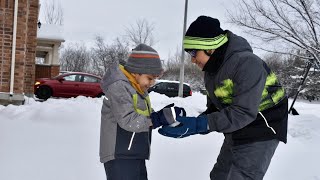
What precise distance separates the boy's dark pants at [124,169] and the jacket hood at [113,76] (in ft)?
1.56

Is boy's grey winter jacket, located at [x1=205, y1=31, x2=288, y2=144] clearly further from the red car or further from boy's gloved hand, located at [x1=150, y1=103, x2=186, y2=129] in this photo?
the red car

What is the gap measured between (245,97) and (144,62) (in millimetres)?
717

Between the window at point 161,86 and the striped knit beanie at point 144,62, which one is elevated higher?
the striped knit beanie at point 144,62

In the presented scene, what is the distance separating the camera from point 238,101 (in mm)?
2346

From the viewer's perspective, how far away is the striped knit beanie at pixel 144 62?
266cm

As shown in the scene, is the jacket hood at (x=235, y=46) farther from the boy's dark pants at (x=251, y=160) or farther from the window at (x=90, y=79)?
the window at (x=90, y=79)

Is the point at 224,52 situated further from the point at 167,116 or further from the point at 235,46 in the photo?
the point at 167,116

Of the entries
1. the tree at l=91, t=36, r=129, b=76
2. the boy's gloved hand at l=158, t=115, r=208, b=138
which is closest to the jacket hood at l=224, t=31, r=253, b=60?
the boy's gloved hand at l=158, t=115, r=208, b=138

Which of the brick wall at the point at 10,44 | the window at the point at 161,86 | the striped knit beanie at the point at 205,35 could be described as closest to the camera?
the striped knit beanie at the point at 205,35

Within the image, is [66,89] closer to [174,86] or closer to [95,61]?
[174,86]

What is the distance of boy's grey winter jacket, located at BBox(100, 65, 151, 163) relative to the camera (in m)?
2.52

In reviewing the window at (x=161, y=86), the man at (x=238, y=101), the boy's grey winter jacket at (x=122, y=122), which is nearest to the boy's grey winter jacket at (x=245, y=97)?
the man at (x=238, y=101)

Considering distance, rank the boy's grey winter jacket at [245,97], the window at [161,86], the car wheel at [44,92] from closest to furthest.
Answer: the boy's grey winter jacket at [245,97] → the car wheel at [44,92] → the window at [161,86]

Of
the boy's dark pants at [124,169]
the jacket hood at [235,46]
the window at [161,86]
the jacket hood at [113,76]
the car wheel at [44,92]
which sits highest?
the jacket hood at [235,46]
